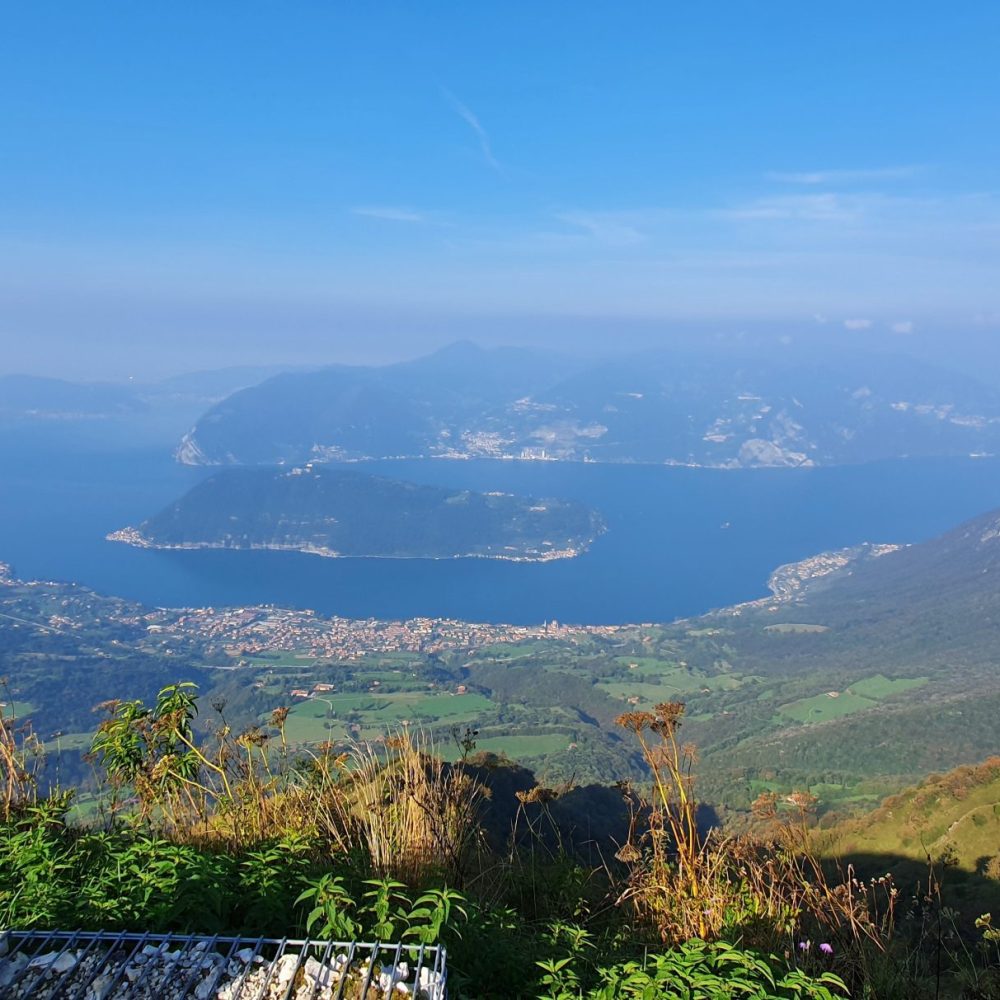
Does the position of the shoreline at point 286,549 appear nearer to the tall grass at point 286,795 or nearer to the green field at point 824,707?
the green field at point 824,707

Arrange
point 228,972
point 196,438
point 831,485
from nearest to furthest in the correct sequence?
1. point 228,972
2. point 831,485
3. point 196,438

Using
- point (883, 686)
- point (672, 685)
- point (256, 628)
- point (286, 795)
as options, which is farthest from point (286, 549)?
point (286, 795)

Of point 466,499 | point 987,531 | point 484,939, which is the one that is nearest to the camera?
point 484,939

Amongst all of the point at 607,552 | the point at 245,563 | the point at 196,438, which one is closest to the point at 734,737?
the point at 607,552

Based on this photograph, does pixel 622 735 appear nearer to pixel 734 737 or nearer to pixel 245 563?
pixel 734 737

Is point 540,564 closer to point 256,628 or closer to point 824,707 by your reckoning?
point 256,628

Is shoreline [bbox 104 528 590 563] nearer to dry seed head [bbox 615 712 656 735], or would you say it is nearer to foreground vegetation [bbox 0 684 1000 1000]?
foreground vegetation [bbox 0 684 1000 1000]

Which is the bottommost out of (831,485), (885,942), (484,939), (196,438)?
(831,485)
